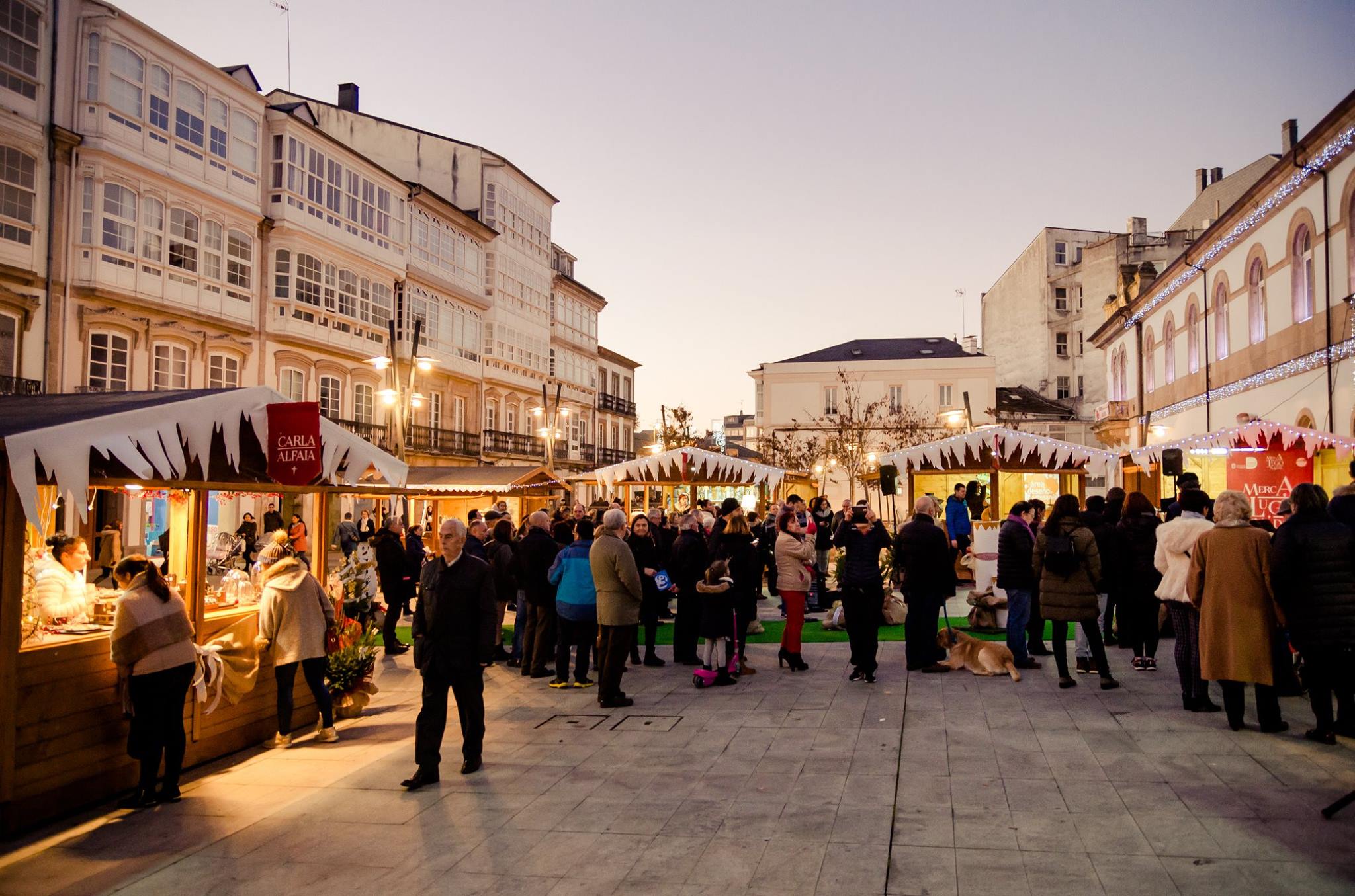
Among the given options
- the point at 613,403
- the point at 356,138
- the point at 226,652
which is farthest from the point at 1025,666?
the point at 613,403

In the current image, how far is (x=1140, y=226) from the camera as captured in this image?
49875mm

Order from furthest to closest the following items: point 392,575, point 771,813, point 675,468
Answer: point 675,468, point 392,575, point 771,813

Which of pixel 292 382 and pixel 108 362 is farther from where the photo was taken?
pixel 292 382

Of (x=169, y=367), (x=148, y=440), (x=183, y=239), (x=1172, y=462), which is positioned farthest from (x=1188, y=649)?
(x=183, y=239)

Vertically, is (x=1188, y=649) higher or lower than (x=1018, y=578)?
lower

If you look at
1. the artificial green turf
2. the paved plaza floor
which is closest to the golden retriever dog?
the paved plaza floor

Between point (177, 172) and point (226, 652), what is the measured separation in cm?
2145

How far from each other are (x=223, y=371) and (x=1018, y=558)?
2364 centimetres

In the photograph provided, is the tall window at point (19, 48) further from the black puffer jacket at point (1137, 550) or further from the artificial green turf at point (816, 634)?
the black puffer jacket at point (1137, 550)

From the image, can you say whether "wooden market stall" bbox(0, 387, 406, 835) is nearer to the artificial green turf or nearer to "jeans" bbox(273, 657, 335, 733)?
"jeans" bbox(273, 657, 335, 733)

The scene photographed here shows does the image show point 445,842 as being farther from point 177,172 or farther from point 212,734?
point 177,172

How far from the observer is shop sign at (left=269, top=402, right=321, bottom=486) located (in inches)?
313

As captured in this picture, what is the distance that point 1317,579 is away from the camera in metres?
6.75

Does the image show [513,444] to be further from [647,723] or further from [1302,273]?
[647,723]
